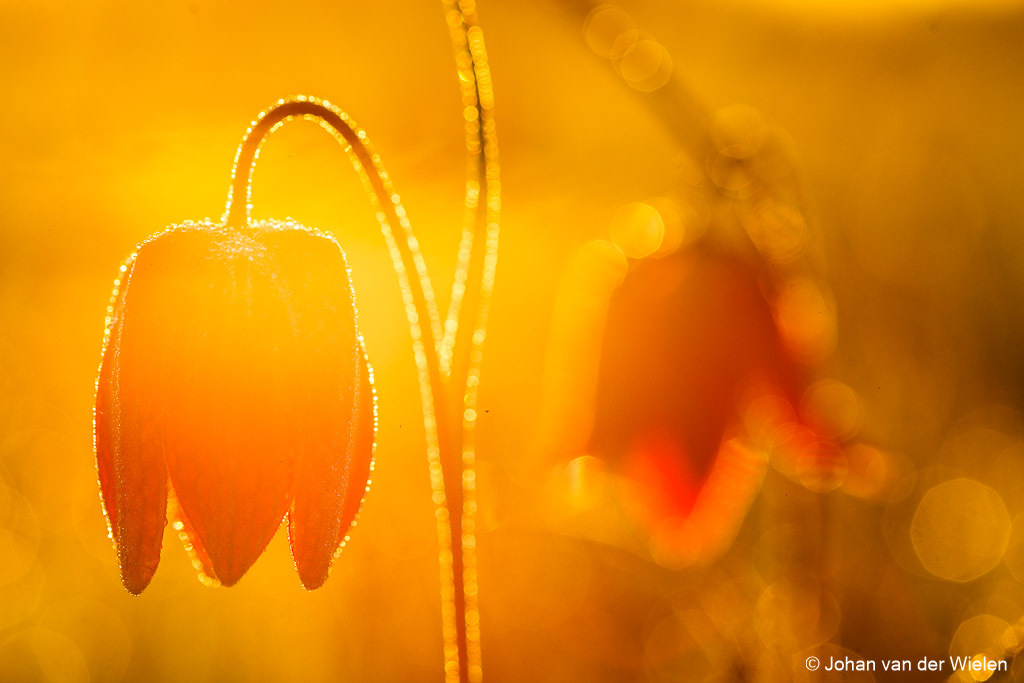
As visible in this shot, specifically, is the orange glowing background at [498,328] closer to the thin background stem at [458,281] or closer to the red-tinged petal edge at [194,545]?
the thin background stem at [458,281]

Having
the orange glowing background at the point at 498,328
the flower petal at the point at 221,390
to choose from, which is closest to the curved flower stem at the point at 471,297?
the flower petal at the point at 221,390

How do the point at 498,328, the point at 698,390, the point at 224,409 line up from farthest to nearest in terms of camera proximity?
1. the point at 498,328
2. the point at 698,390
3. the point at 224,409

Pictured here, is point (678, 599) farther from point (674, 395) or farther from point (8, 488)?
point (8, 488)

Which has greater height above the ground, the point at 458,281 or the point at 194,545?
the point at 458,281

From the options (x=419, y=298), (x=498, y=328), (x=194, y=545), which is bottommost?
(x=194, y=545)

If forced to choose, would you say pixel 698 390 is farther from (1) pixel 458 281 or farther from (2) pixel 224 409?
(2) pixel 224 409

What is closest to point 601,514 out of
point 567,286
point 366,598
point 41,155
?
point 366,598

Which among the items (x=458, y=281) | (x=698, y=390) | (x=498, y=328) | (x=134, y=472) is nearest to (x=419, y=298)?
(x=458, y=281)

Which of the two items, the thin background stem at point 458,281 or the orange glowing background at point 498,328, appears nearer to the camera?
the thin background stem at point 458,281
